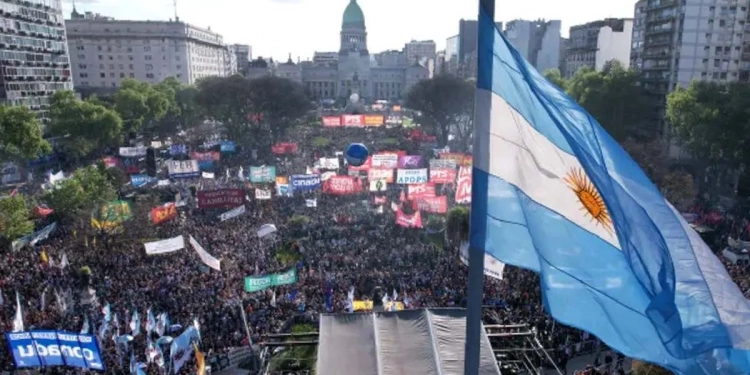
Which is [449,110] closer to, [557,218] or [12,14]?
[12,14]

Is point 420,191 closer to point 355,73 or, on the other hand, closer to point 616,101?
point 616,101

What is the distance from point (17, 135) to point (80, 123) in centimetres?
1128

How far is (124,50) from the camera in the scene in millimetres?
95125

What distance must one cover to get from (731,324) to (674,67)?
5313 cm

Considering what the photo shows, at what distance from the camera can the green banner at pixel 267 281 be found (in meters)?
17.9

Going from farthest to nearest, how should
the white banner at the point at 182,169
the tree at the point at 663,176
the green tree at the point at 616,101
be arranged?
the green tree at the point at 616,101
the white banner at the point at 182,169
the tree at the point at 663,176

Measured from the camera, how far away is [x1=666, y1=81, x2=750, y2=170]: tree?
35406 mm

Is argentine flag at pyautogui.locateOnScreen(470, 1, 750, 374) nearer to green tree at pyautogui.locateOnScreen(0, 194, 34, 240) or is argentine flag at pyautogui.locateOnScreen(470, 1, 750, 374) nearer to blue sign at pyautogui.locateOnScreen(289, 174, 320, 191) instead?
blue sign at pyautogui.locateOnScreen(289, 174, 320, 191)

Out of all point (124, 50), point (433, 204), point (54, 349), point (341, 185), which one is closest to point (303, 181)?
point (341, 185)

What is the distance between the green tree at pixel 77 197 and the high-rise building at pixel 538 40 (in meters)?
83.0

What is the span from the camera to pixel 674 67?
169 feet

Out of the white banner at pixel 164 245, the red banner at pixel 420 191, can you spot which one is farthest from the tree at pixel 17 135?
the red banner at pixel 420 191

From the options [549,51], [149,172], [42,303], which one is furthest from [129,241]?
[549,51]

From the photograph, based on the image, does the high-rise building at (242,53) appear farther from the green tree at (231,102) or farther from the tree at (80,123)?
the tree at (80,123)
